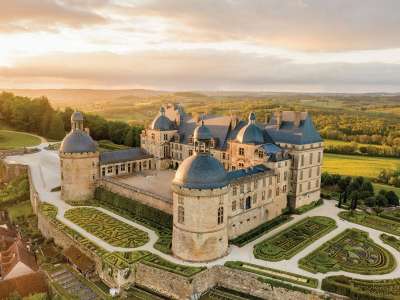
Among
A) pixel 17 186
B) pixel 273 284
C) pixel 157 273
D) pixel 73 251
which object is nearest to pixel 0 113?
pixel 17 186

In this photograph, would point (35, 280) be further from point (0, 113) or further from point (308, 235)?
point (0, 113)

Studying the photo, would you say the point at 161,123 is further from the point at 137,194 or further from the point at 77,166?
the point at 137,194

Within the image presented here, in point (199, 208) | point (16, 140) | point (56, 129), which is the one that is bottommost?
point (16, 140)

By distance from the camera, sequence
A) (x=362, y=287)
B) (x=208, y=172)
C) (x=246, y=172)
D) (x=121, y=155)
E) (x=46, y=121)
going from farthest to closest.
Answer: (x=46, y=121)
(x=121, y=155)
(x=246, y=172)
(x=208, y=172)
(x=362, y=287)

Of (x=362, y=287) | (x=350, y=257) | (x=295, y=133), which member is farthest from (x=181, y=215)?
(x=295, y=133)

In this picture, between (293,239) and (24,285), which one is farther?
(293,239)

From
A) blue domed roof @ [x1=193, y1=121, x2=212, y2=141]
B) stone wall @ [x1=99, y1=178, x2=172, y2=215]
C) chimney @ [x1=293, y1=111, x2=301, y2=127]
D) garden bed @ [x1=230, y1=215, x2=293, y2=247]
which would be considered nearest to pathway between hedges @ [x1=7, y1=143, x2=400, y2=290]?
garden bed @ [x1=230, y1=215, x2=293, y2=247]
